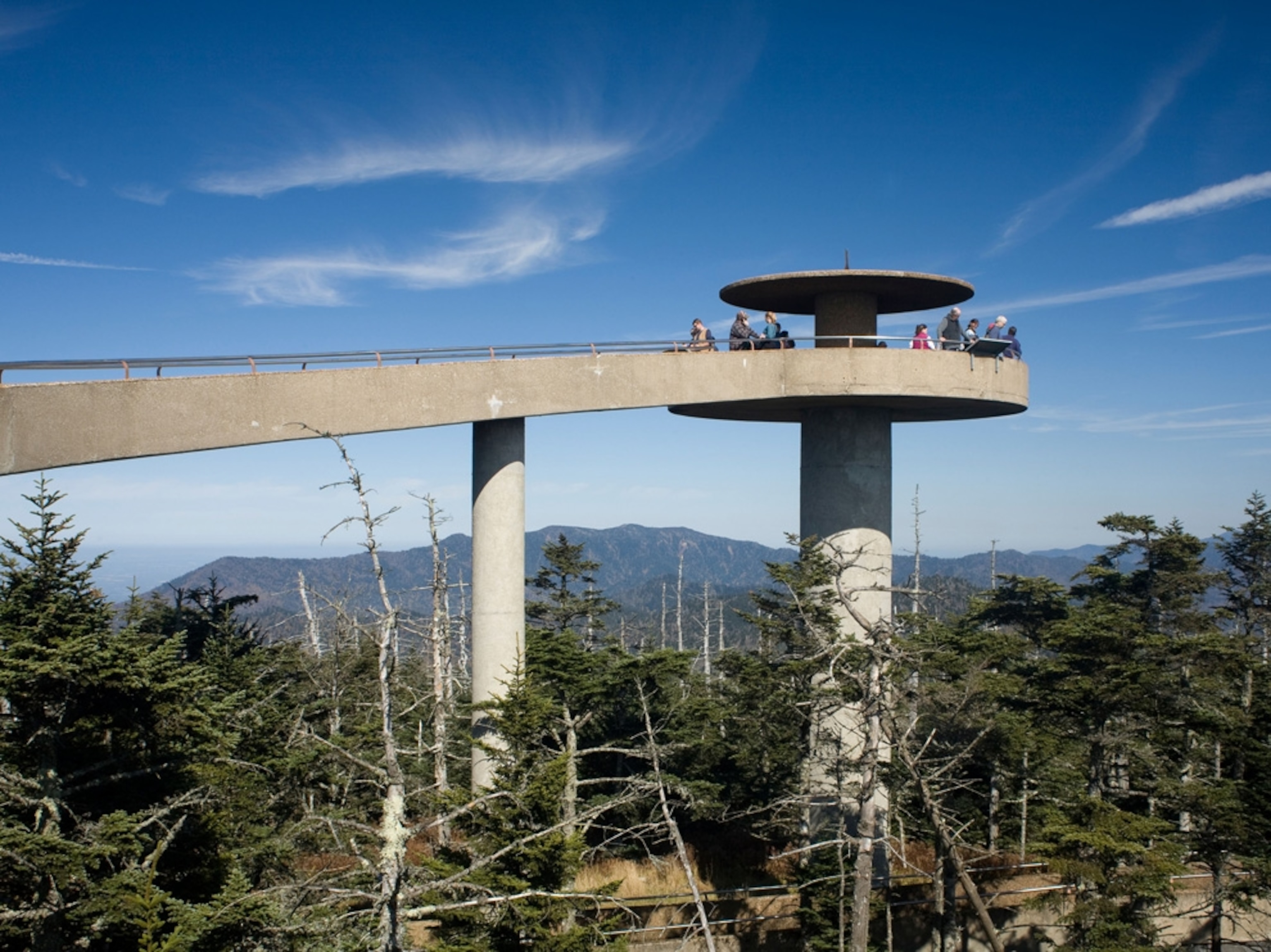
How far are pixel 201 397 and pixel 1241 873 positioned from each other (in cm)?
2386

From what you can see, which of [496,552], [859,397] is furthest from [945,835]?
[859,397]

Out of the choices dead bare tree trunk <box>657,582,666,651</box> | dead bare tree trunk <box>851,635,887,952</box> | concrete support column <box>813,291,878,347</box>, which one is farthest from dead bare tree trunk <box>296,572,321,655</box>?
dead bare tree trunk <box>851,635,887,952</box>

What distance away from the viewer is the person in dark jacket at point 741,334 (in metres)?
21.0

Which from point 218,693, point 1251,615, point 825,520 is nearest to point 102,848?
point 218,693

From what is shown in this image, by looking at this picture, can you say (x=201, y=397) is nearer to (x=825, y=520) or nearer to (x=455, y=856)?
(x=455, y=856)

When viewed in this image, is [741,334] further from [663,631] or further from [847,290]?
[663,631]

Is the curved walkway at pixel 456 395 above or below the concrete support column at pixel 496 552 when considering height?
above

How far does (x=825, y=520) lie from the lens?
870 inches

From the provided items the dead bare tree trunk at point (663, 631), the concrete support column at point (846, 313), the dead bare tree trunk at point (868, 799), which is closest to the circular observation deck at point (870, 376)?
the concrete support column at point (846, 313)

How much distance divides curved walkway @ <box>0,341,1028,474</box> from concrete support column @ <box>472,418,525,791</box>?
79 cm

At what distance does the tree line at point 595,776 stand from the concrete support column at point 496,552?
0.62m

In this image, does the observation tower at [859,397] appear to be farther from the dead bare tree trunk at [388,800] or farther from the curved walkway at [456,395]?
the dead bare tree trunk at [388,800]

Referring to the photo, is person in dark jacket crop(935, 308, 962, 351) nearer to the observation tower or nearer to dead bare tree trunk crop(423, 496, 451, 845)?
the observation tower

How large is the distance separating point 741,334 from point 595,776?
1065 cm
